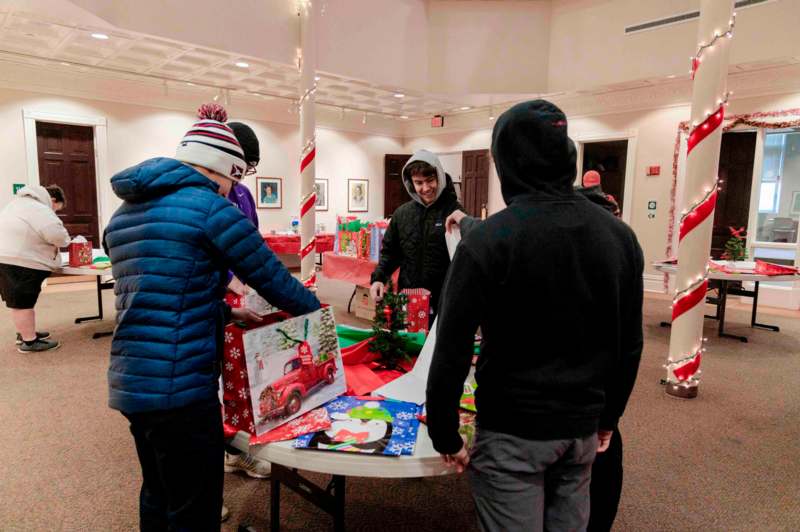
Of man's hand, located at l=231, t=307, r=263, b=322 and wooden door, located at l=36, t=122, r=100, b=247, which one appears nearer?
man's hand, located at l=231, t=307, r=263, b=322

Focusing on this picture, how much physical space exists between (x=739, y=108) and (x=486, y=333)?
8213 millimetres

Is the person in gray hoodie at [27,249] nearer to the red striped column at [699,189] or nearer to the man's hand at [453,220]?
the man's hand at [453,220]

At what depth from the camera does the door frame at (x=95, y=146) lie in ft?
26.0

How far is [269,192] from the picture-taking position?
→ 1059 centimetres

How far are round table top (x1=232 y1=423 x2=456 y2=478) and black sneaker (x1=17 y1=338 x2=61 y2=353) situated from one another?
4.51m

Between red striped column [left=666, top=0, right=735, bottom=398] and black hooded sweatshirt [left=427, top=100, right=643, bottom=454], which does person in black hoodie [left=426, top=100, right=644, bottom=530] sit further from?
red striped column [left=666, top=0, right=735, bottom=398]

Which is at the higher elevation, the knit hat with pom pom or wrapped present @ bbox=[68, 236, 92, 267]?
the knit hat with pom pom

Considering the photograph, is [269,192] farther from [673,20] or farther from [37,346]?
[673,20]

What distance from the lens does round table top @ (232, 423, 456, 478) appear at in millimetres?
1335

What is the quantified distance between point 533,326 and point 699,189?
10.7 feet

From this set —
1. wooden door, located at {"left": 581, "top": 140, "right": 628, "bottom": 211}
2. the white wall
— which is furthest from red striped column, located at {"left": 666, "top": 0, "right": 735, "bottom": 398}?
the white wall

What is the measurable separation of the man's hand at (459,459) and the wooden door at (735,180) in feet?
26.7

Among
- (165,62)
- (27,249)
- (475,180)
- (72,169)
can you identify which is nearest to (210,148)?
(27,249)

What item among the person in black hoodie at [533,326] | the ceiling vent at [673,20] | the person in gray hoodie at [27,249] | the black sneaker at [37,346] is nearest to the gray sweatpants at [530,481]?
the person in black hoodie at [533,326]
